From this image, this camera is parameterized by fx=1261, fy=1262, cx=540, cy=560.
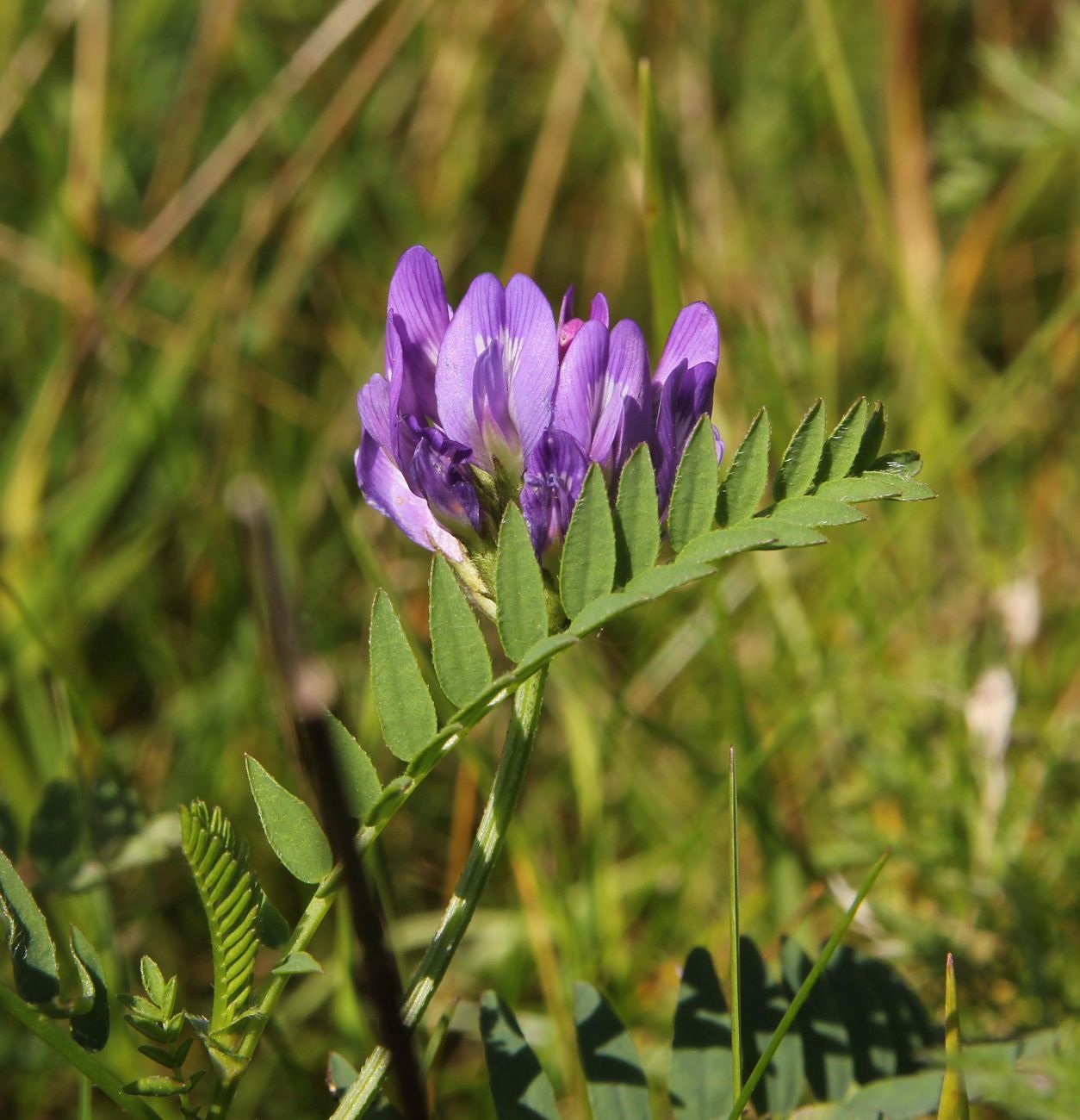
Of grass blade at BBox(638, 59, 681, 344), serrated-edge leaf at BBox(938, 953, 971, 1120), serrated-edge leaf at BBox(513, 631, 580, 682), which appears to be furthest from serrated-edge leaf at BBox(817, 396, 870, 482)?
grass blade at BBox(638, 59, 681, 344)

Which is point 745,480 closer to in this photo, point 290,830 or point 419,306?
point 419,306

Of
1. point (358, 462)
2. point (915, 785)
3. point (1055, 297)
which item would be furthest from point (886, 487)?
point (1055, 297)

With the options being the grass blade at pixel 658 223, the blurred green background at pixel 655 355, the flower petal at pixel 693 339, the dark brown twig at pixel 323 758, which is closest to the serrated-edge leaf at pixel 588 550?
the flower petal at pixel 693 339

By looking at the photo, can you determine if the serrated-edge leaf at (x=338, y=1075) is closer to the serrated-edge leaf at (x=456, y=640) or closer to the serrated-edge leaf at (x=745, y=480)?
the serrated-edge leaf at (x=456, y=640)

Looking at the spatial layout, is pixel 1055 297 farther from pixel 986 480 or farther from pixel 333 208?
pixel 333 208

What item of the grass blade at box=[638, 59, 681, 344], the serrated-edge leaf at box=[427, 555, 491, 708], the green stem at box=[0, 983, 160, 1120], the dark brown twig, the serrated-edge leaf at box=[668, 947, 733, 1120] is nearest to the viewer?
the dark brown twig

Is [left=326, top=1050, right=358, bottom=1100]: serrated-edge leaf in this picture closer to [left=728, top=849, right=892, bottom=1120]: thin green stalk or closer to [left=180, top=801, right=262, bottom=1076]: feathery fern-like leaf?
[left=180, top=801, right=262, bottom=1076]: feathery fern-like leaf

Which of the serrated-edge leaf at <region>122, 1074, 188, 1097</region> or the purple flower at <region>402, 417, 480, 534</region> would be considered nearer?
the serrated-edge leaf at <region>122, 1074, 188, 1097</region>
